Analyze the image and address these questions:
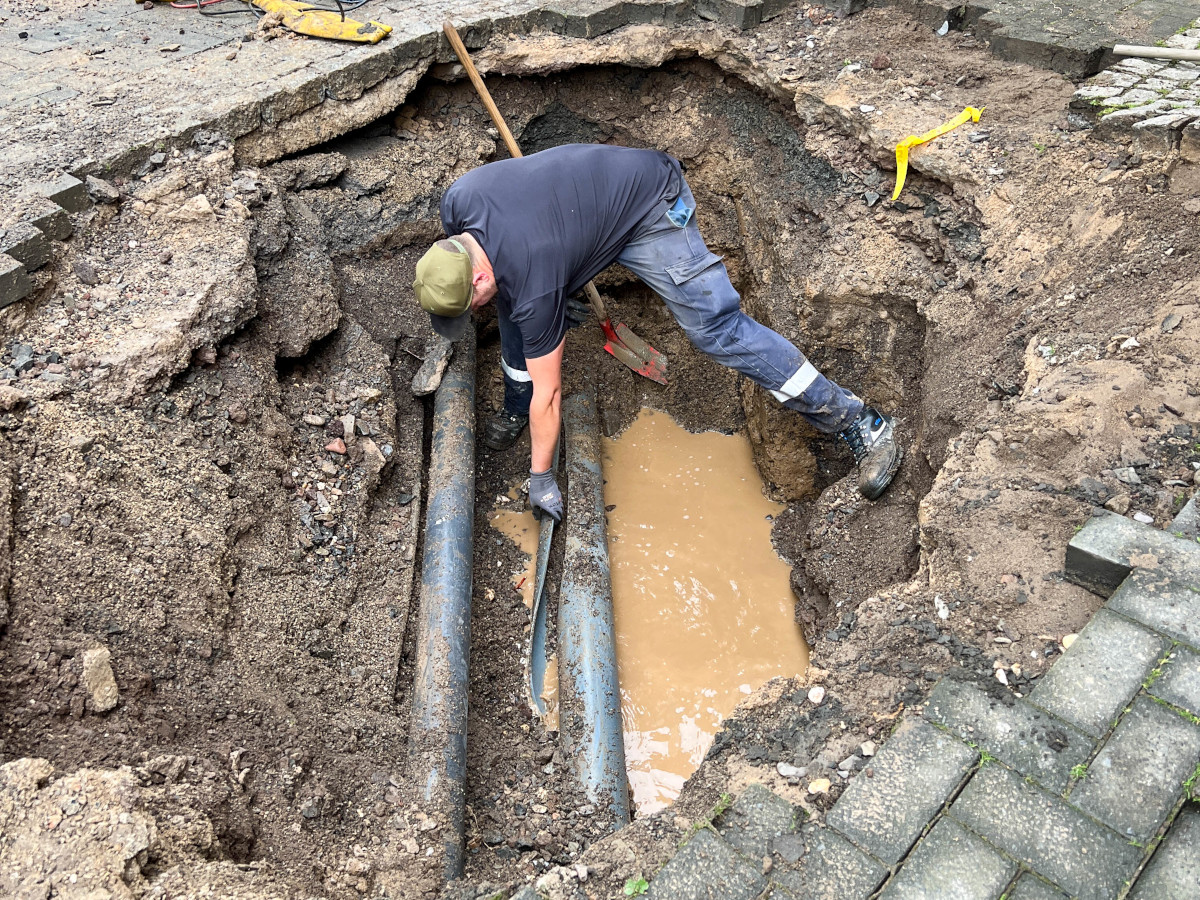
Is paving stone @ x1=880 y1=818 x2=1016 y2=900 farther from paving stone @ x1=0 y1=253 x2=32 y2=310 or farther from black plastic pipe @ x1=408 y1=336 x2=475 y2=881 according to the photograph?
paving stone @ x1=0 y1=253 x2=32 y2=310

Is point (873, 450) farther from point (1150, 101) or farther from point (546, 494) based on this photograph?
point (1150, 101)

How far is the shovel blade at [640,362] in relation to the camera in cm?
479

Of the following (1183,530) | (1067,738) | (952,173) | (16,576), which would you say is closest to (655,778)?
(1067,738)

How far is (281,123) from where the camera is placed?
13.4 feet

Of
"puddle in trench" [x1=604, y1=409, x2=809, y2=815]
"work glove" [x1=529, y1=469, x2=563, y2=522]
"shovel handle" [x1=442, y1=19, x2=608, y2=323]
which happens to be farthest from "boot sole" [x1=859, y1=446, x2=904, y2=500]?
"shovel handle" [x1=442, y1=19, x2=608, y2=323]

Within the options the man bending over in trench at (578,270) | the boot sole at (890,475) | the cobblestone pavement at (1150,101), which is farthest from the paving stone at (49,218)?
the cobblestone pavement at (1150,101)

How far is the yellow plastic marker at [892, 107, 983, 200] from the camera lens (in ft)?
12.7

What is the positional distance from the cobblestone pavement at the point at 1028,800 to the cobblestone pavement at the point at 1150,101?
2133 millimetres

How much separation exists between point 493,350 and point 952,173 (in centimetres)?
259

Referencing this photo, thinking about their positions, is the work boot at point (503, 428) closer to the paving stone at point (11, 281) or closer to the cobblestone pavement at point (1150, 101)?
the paving stone at point (11, 281)

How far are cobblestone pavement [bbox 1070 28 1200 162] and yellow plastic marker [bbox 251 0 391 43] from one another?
3544 millimetres

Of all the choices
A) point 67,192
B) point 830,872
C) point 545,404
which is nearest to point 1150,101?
point 545,404

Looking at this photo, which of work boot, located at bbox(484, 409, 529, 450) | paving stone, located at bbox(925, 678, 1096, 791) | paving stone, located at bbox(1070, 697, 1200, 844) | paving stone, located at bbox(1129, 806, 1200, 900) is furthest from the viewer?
work boot, located at bbox(484, 409, 529, 450)

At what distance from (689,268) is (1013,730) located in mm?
2237
